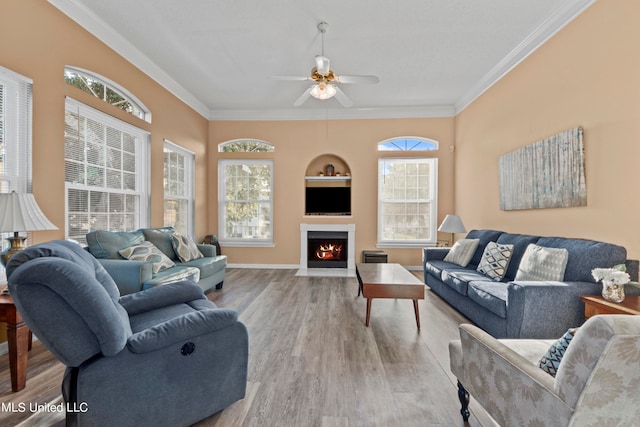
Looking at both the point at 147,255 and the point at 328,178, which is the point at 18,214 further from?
the point at 328,178

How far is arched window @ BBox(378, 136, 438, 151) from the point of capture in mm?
5902

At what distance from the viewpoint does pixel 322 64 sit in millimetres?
3180

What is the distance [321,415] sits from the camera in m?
1.70

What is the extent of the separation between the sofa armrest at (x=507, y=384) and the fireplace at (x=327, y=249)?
442 cm

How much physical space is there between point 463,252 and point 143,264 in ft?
12.9

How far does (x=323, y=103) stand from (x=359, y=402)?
5.00 metres

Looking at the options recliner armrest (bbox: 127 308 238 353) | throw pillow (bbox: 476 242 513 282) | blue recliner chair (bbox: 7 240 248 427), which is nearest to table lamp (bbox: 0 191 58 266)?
blue recliner chair (bbox: 7 240 248 427)

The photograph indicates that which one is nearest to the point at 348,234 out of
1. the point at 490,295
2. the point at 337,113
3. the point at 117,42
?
the point at 337,113

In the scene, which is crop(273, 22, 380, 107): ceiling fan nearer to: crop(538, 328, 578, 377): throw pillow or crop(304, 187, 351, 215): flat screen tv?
crop(304, 187, 351, 215): flat screen tv

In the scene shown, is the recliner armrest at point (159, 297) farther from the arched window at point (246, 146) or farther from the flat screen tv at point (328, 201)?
the arched window at point (246, 146)

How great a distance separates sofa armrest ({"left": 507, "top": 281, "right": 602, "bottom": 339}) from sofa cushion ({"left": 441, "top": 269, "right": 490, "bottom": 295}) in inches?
29.7

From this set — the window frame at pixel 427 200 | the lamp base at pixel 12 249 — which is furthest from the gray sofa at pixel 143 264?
the window frame at pixel 427 200

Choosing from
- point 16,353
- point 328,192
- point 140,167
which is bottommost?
point 16,353

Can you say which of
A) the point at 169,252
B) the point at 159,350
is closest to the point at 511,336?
the point at 159,350
